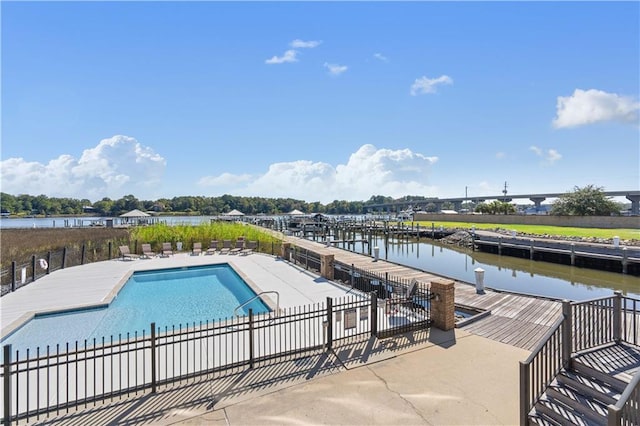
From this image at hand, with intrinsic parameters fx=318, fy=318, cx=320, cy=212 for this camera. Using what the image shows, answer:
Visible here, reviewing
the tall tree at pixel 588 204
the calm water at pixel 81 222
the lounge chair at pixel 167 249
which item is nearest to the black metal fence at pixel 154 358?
the lounge chair at pixel 167 249

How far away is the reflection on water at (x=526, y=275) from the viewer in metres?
16.3

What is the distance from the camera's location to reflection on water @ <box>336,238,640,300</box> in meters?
16.3

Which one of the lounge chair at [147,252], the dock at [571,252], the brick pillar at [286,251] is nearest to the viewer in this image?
the brick pillar at [286,251]

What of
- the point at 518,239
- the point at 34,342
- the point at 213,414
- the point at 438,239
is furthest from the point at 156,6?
the point at 438,239

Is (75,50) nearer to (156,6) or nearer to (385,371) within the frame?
(156,6)

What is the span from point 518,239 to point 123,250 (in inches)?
1165

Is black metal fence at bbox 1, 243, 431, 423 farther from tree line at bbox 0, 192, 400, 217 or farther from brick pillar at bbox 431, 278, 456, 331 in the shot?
tree line at bbox 0, 192, 400, 217

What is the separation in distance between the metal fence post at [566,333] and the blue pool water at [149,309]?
7474 millimetres

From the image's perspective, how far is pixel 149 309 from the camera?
10.9 meters

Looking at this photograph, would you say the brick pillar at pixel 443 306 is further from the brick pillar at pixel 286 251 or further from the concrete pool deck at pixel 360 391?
the brick pillar at pixel 286 251

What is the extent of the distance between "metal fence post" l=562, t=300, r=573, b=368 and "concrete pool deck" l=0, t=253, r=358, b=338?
681 centimetres

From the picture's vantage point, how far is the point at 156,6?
36.6 feet

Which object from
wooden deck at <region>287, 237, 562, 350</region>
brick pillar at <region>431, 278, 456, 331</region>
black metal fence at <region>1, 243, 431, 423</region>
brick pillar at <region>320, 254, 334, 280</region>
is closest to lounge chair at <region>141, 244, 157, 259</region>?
brick pillar at <region>320, 254, 334, 280</region>

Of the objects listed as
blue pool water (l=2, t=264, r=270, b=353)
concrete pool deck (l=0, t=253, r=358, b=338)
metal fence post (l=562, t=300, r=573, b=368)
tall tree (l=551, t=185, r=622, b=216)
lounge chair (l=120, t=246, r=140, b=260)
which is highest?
tall tree (l=551, t=185, r=622, b=216)
